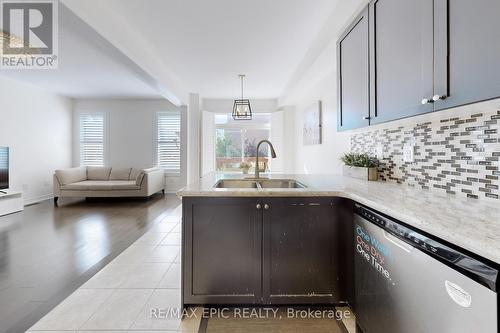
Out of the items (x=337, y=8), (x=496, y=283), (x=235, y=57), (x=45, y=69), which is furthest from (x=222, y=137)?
(x=496, y=283)

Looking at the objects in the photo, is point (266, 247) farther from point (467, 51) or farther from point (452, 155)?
point (467, 51)

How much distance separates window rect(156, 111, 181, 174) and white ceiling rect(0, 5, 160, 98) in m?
0.72

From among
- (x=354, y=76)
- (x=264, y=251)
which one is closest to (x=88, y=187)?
(x=264, y=251)

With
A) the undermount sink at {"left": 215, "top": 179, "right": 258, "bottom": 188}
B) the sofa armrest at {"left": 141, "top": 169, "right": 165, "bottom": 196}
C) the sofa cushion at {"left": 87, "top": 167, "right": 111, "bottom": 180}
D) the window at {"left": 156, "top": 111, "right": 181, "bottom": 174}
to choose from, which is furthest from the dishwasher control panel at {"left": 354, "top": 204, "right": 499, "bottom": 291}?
the sofa cushion at {"left": 87, "top": 167, "right": 111, "bottom": 180}

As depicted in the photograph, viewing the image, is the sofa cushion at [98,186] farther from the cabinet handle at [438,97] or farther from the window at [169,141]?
the cabinet handle at [438,97]

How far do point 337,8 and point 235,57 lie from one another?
6.29 feet

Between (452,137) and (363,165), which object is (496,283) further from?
(363,165)

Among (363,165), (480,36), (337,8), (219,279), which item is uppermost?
(337,8)

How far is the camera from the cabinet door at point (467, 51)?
35.5 inches

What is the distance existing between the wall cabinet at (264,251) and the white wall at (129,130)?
221 inches

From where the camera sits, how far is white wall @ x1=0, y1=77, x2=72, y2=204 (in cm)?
525

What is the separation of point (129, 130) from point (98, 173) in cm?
142

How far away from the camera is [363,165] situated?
2.31 meters

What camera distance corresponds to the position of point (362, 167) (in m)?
2.28
